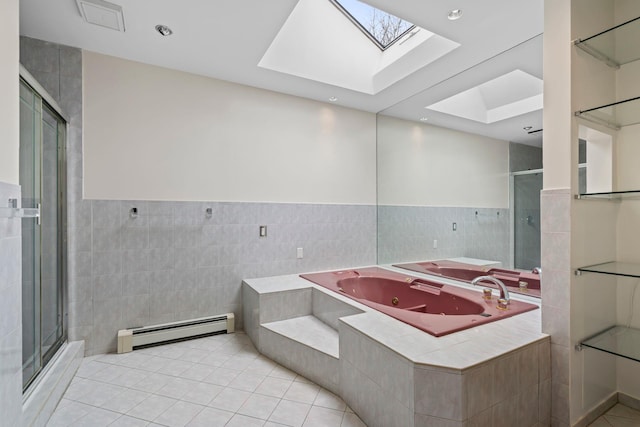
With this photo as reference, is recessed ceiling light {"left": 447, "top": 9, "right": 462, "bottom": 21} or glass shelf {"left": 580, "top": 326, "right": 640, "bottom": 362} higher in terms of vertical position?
recessed ceiling light {"left": 447, "top": 9, "right": 462, "bottom": 21}

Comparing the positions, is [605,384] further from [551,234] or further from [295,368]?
[295,368]

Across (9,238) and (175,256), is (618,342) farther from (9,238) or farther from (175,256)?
(175,256)

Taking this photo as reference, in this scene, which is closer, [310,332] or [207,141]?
[310,332]

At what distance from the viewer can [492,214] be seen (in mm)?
2660

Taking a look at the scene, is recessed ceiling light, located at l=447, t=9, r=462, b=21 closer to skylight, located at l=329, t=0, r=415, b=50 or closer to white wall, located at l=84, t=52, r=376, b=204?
skylight, located at l=329, t=0, r=415, b=50

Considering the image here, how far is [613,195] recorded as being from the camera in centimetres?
164

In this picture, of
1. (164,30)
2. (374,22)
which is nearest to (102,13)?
(164,30)

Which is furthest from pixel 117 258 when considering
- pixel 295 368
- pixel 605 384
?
pixel 605 384

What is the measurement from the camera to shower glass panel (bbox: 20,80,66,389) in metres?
1.76

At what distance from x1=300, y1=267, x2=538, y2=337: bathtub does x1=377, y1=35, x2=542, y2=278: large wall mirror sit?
48cm

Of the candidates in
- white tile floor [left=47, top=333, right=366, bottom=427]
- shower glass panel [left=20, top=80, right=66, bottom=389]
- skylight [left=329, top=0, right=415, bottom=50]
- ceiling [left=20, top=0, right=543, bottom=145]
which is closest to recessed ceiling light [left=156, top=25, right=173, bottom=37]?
ceiling [left=20, top=0, right=543, bottom=145]

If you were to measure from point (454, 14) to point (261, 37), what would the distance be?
1.33 m

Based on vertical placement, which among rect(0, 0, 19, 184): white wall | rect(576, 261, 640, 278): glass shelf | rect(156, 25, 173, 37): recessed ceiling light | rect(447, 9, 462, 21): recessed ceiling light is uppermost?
rect(156, 25, 173, 37): recessed ceiling light

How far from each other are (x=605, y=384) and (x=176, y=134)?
11.7 feet
